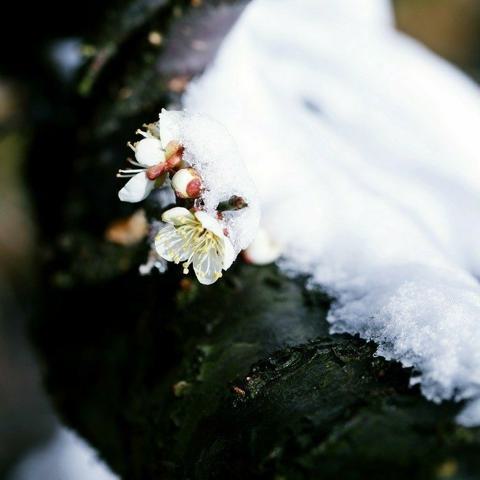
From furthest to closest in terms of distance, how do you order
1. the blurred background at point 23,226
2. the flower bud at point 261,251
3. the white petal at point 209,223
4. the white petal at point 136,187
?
the blurred background at point 23,226 → the flower bud at point 261,251 → the white petal at point 136,187 → the white petal at point 209,223

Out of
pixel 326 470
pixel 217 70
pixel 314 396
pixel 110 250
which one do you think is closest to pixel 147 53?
pixel 217 70

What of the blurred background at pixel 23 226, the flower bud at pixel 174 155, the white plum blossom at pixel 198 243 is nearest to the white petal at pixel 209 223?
the white plum blossom at pixel 198 243

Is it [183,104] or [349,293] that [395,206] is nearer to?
[349,293]

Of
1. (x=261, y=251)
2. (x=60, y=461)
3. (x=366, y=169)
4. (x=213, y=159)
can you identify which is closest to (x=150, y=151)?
(x=213, y=159)

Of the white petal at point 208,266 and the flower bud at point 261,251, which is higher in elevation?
the white petal at point 208,266

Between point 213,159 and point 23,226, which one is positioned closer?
point 213,159

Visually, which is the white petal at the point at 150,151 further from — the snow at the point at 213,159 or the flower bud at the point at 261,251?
the flower bud at the point at 261,251

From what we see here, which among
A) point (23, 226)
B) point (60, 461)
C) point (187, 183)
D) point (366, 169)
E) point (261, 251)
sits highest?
point (187, 183)

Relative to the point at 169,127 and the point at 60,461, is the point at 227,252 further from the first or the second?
the point at 60,461
